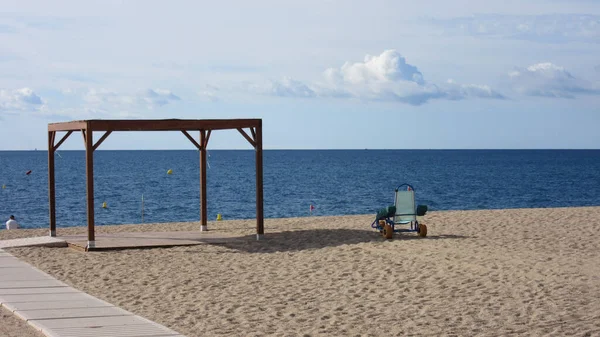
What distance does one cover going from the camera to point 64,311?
8195 millimetres

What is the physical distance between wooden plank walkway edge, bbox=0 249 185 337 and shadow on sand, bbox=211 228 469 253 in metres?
4.14

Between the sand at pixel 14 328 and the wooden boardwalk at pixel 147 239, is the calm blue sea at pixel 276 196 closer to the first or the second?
the wooden boardwalk at pixel 147 239

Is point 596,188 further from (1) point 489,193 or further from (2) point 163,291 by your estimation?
(2) point 163,291

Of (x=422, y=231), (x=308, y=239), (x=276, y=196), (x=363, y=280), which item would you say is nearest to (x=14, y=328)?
(x=363, y=280)

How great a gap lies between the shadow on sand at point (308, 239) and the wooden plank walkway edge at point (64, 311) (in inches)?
163

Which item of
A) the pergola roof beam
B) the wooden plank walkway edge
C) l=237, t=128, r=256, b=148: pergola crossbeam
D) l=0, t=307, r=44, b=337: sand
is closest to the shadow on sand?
l=237, t=128, r=256, b=148: pergola crossbeam

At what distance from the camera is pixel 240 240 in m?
14.8

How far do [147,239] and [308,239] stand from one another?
3079mm

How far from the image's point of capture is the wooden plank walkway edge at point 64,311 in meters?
7.19

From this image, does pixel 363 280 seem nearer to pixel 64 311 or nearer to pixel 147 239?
pixel 64 311

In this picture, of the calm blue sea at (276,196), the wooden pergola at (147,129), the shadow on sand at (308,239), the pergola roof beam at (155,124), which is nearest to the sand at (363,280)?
the shadow on sand at (308,239)

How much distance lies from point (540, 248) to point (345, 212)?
2462 cm

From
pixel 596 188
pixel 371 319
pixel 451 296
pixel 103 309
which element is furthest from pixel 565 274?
pixel 596 188

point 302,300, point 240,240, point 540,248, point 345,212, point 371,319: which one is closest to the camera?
point 371,319
